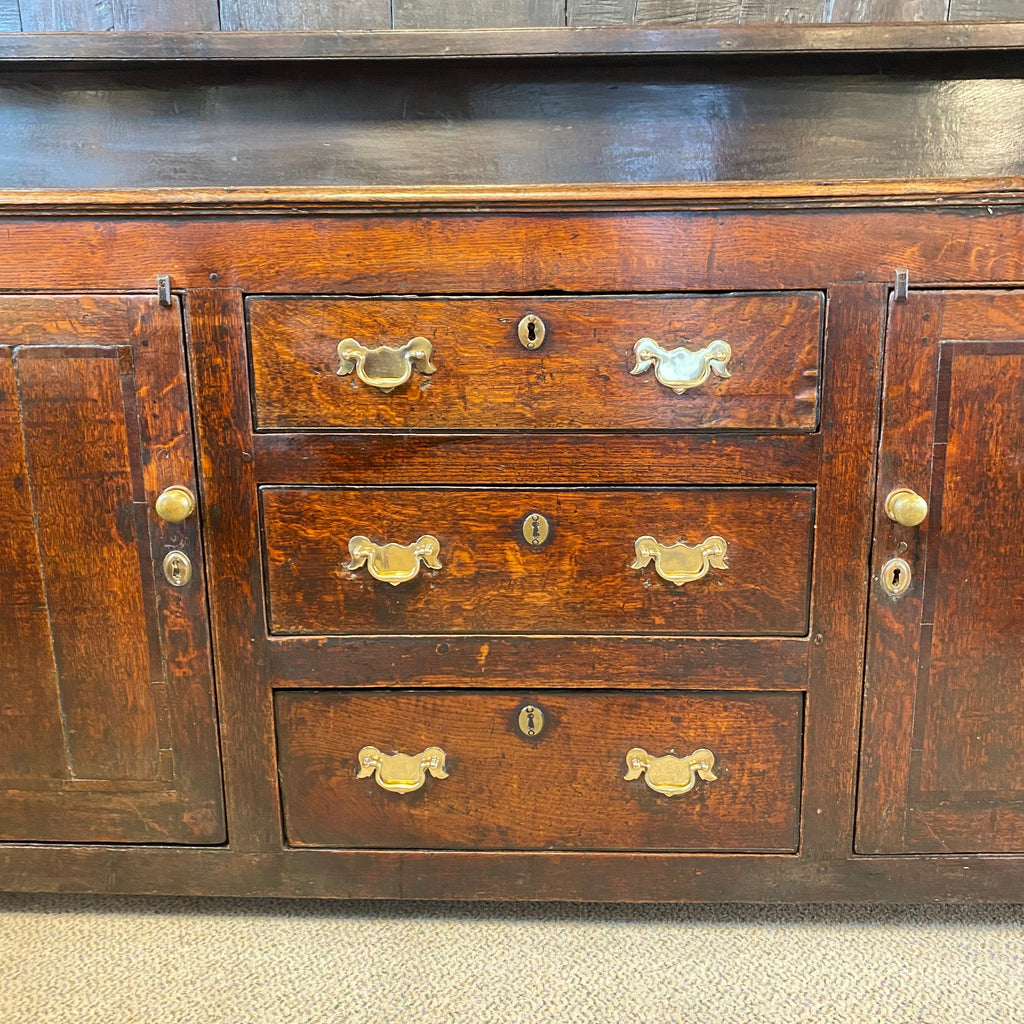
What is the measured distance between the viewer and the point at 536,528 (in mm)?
935

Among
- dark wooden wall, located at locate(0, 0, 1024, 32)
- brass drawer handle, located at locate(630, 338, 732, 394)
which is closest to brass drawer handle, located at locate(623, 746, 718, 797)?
brass drawer handle, located at locate(630, 338, 732, 394)

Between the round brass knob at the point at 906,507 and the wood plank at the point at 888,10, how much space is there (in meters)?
0.70

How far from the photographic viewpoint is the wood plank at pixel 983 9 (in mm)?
1144

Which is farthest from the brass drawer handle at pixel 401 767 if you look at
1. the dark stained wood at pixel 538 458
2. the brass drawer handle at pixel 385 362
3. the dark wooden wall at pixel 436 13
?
the dark wooden wall at pixel 436 13

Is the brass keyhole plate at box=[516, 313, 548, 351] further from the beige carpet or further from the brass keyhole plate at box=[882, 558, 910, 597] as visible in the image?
the beige carpet

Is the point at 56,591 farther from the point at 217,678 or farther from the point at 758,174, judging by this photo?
the point at 758,174

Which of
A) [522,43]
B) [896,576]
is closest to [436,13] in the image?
[522,43]

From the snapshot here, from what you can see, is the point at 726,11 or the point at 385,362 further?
the point at 726,11

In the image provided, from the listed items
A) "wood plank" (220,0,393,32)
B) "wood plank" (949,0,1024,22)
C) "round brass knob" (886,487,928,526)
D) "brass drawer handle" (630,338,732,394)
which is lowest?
"round brass knob" (886,487,928,526)

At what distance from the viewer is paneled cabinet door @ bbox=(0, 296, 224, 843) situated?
2.99ft

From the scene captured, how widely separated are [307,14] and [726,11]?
1.96 feet

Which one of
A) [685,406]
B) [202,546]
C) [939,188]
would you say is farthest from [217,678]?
[939,188]

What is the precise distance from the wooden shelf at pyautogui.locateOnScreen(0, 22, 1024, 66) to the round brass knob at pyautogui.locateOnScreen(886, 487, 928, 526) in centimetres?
61

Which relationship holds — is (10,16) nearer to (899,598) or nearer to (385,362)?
(385,362)
